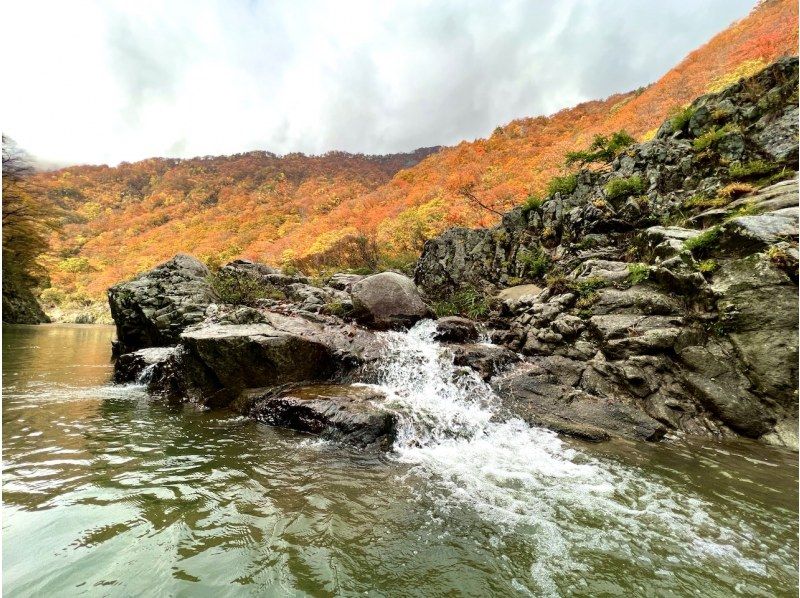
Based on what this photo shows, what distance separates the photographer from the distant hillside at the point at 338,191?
21203 mm

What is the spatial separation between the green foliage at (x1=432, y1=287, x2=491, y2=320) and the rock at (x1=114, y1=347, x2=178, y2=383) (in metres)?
8.12

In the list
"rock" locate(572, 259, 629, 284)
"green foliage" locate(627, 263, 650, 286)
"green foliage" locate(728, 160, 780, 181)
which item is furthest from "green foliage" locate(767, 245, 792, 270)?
"green foliage" locate(728, 160, 780, 181)

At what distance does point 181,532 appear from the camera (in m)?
3.46

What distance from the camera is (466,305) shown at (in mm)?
12523

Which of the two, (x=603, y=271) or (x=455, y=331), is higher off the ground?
(x=603, y=271)

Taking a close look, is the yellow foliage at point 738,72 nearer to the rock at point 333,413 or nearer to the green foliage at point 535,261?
the green foliage at point 535,261

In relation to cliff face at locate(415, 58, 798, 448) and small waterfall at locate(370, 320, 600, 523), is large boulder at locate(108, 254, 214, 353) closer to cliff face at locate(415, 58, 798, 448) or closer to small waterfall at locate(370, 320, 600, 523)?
small waterfall at locate(370, 320, 600, 523)

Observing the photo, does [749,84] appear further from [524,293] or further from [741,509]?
[741,509]

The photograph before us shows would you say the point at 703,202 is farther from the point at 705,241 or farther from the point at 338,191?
the point at 338,191

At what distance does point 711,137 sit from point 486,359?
29.2 ft

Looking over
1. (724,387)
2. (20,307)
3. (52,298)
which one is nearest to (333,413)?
(724,387)

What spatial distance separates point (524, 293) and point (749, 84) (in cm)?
856

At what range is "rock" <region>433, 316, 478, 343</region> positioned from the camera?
10.2m

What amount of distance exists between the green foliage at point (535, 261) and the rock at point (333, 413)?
23.4ft
